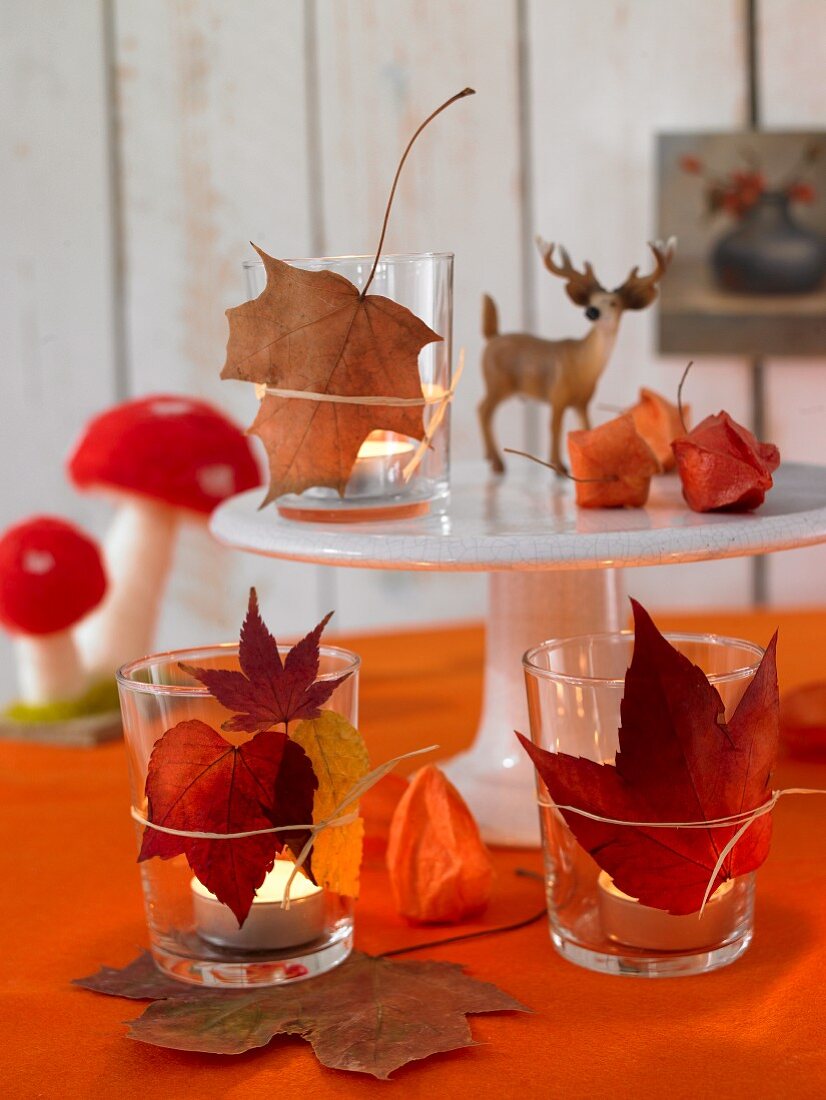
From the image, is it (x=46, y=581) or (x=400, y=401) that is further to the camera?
(x=46, y=581)

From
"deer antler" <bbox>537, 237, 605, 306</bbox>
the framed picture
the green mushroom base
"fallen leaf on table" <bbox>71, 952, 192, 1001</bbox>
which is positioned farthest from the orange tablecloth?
the framed picture

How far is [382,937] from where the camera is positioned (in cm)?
50

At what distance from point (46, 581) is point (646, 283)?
0.35m

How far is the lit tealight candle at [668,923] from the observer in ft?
1.48

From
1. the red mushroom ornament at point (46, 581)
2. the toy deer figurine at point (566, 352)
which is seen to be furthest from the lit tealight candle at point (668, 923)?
the red mushroom ornament at point (46, 581)

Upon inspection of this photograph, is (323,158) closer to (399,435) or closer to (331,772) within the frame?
(399,435)

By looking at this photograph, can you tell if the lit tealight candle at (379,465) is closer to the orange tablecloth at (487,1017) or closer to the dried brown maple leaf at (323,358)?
the dried brown maple leaf at (323,358)

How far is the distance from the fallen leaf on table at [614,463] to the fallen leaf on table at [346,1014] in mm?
199

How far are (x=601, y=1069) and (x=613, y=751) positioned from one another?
102 mm

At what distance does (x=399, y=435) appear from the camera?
0.56m

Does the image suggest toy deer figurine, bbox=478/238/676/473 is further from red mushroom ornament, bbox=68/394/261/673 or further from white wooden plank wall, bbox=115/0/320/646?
white wooden plank wall, bbox=115/0/320/646

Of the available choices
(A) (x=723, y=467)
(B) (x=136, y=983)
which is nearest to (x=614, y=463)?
(A) (x=723, y=467)

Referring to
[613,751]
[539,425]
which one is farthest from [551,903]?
[539,425]

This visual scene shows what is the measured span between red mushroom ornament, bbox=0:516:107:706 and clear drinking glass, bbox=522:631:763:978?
0.34m
